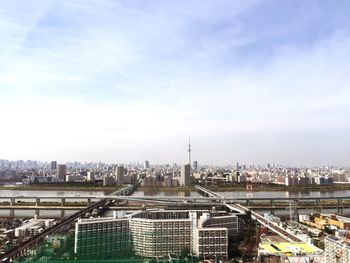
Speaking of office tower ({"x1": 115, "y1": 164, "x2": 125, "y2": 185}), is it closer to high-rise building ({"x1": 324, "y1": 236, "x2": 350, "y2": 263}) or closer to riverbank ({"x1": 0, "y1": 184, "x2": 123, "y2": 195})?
riverbank ({"x1": 0, "y1": 184, "x2": 123, "y2": 195})

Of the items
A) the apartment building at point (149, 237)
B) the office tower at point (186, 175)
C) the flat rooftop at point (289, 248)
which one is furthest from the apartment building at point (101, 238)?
the office tower at point (186, 175)

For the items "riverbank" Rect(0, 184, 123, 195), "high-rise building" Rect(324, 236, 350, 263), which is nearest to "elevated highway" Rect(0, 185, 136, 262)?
"high-rise building" Rect(324, 236, 350, 263)

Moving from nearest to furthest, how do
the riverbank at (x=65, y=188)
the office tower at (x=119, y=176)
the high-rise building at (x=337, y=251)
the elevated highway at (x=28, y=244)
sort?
the high-rise building at (x=337, y=251), the elevated highway at (x=28, y=244), the riverbank at (x=65, y=188), the office tower at (x=119, y=176)

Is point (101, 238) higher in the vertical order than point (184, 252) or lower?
higher

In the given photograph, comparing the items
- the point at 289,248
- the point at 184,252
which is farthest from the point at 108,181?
the point at 289,248

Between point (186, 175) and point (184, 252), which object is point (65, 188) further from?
point (184, 252)

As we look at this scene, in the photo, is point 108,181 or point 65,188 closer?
point 65,188

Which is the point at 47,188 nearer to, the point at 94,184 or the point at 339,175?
the point at 94,184

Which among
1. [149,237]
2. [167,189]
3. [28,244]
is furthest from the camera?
[167,189]

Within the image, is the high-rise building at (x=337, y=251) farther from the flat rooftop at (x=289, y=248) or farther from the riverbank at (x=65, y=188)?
the riverbank at (x=65, y=188)

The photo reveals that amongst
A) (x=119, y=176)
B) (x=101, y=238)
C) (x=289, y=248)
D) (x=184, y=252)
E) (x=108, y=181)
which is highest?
(x=119, y=176)

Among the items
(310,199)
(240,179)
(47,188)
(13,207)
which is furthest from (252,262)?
(240,179)
